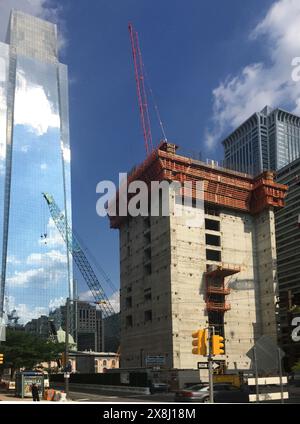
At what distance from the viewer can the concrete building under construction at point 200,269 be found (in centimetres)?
10769

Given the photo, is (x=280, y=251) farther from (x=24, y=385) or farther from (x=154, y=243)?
(x=24, y=385)

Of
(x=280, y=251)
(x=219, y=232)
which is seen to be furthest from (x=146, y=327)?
(x=280, y=251)

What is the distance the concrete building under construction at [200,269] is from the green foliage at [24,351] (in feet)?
65.3

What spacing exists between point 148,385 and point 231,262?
147 ft

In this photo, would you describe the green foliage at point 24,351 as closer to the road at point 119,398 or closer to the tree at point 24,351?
the tree at point 24,351

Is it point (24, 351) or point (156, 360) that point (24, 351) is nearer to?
point (24, 351)

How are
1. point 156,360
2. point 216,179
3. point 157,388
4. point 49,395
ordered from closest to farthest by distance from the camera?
point 49,395 → point 157,388 → point 156,360 → point 216,179

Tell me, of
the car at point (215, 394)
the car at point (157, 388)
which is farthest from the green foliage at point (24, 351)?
the car at point (215, 394)

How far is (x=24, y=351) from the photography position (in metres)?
91.8

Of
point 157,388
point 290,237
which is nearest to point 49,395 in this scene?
point 157,388

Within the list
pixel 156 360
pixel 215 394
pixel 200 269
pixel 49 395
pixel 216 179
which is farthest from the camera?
pixel 216 179

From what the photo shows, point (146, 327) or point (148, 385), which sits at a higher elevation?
point (146, 327)

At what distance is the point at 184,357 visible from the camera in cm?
10325
